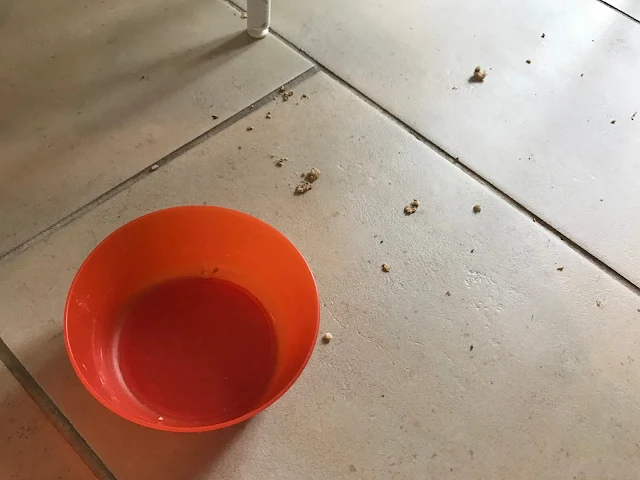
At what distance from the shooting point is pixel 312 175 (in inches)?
43.6

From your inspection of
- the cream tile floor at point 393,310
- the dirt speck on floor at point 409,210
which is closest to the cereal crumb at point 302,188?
the cream tile floor at point 393,310

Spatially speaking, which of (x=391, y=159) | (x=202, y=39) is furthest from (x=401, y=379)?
(x=202, y=39)

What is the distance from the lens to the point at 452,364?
929mm

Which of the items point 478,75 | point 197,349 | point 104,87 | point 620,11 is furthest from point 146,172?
point 620,11

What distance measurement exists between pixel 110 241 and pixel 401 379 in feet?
1.59

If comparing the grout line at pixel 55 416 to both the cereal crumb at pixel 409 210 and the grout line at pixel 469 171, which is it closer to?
the cereal crumb at pixel 409 210

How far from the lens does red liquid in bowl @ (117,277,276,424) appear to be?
84 centimetres

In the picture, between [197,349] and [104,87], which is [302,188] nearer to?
[197,349]

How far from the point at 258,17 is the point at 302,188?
17.5 inches

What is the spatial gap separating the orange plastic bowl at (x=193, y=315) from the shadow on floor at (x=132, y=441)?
34mm

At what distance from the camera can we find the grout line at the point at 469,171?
3.51 ft

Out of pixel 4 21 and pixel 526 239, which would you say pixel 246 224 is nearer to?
pixel 526 239

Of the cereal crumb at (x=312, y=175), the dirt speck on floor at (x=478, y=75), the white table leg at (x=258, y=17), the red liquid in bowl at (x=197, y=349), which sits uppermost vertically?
the white table leg at (x=258, y=17)

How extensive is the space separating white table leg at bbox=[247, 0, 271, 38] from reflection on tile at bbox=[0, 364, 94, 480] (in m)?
0.87
